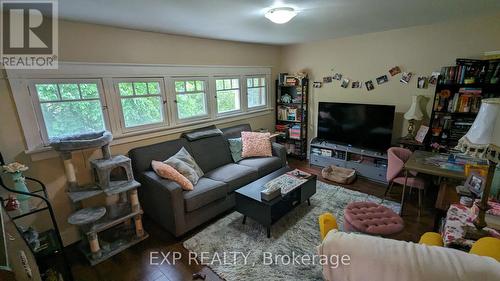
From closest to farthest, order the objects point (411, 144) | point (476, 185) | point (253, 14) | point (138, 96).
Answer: point (476, 185) < point (253, 14) < point (138, 96) < point (411, 144)

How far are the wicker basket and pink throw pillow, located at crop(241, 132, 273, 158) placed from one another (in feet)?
3.32

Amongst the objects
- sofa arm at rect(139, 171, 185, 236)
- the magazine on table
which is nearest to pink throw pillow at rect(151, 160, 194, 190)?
sofa arm at rect(139, 171, 185, 236)

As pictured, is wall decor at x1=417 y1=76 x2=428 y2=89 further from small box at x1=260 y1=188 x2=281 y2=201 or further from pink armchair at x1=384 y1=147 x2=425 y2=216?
small box at x1=260 y1=188 x2=281 y2=201

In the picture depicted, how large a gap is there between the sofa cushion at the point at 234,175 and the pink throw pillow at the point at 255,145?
0.41 metres

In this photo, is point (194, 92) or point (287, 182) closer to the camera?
point (287, 182)

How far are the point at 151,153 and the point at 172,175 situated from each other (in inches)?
23.9

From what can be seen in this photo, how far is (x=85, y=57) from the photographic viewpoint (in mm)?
2396

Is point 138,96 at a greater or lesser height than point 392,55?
lesser

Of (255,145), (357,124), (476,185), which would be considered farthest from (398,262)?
(357,124)

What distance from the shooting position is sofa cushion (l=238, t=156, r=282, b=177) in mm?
3333

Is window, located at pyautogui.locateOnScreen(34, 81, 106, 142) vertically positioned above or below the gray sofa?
above

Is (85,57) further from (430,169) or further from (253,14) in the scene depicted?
(430,169)

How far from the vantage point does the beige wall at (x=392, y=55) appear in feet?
9.48

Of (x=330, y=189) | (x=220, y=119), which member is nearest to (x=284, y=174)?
(x=330, y=189)
